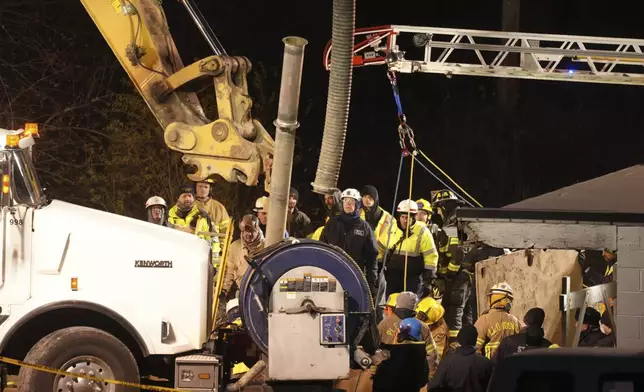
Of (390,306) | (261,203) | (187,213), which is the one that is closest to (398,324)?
(390,306)

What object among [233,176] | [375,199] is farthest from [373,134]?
[233,176]

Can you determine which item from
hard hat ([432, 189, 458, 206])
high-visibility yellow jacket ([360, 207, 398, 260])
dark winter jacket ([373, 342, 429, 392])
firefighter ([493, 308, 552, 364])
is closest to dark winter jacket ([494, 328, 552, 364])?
firefighter ([493, 308, 552, 364])

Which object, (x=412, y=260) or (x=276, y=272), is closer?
(x=276, y=272)

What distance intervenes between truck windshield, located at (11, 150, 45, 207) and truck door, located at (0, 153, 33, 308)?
0.02 m

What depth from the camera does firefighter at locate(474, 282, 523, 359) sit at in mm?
12250

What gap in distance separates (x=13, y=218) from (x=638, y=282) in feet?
17.9

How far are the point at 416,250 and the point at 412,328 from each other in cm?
411

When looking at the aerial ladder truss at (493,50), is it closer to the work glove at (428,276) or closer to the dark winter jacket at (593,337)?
the work glove at (428,276)

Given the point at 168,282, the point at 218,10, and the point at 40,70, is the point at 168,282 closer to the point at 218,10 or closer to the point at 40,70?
the point at 40,70

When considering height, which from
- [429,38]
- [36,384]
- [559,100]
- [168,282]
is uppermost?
[559,100]

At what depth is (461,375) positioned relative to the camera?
10.4 m

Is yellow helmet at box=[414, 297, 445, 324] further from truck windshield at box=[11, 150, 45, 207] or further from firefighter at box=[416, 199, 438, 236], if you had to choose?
truck windshield at box=[11, 150, 45, 207]

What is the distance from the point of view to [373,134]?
97.9 feet

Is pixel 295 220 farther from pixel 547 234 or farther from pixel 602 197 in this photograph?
pixel 547 234
